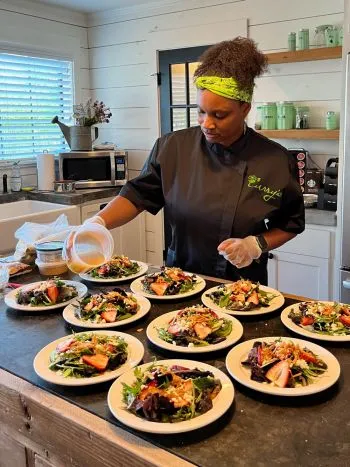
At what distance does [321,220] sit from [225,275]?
4.12 ft

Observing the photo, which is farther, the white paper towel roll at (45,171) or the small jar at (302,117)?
the white paper towel roll at (45,171)

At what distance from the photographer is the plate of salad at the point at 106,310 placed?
1.41 meters

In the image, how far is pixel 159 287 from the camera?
64.3 inches

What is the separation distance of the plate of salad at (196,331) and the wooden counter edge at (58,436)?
0.31 meters

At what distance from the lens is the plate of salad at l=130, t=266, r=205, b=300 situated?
162cm

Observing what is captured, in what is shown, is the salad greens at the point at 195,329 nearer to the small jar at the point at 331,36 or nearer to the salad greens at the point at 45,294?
the salad greens at the point at 45,294

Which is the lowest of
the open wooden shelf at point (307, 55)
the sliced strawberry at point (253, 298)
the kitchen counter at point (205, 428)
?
the kitchen counter at point (205, 428)

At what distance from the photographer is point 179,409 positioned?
95 cm

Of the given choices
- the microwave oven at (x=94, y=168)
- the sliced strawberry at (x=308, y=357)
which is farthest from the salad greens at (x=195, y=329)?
the microwave oven at (x=94, y=168)

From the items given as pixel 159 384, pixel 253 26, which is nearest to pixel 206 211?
pixel 159 384

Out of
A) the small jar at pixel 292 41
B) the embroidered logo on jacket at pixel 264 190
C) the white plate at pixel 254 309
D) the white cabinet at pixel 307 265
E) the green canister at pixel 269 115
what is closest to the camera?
the white plate at pixel 254 309

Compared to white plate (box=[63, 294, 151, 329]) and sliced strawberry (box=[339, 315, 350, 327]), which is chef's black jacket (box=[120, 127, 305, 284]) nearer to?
white plate (box=[63, 294, 151, 329])

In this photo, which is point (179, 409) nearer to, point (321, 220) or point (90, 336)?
point (90, 336)

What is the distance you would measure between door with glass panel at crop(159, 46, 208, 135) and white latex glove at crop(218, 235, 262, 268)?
240 cm
